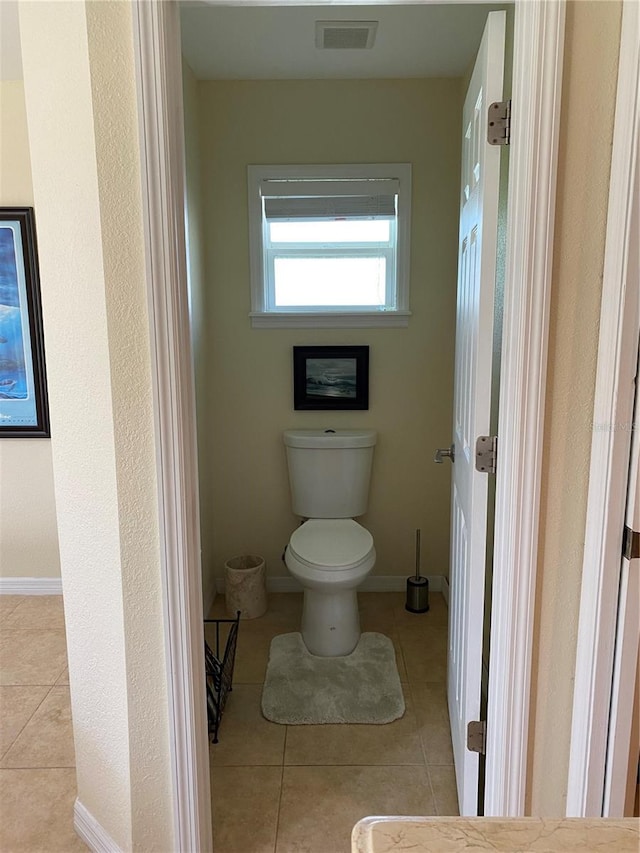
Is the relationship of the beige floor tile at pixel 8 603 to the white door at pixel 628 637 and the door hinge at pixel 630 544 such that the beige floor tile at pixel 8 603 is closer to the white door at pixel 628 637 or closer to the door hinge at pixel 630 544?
the white door at pixel 628 637

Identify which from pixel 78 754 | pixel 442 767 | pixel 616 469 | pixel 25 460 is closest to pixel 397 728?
pixel 442 767

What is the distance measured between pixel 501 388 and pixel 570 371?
0.15 m

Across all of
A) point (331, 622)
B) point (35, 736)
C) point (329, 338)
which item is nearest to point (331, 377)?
point (329, 338)

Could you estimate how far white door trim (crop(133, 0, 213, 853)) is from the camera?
1.25 metres

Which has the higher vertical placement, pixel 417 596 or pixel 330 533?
pixel 330 533

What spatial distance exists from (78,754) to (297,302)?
205 centimetres

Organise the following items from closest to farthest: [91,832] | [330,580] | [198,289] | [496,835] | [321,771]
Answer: [496,835] → [91,832] → [321,771] → [330,580] → [198,289]

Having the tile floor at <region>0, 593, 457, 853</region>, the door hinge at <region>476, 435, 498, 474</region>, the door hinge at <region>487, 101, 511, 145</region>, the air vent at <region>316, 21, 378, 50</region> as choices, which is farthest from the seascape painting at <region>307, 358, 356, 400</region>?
the door hinge at <region>487, 101, 511, 145</region>

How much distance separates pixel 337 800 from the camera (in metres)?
1.89

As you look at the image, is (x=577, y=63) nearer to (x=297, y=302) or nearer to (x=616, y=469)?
(x=616, y=469)

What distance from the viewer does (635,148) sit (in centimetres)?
119

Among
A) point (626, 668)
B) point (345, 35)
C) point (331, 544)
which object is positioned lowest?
point (331, 544)

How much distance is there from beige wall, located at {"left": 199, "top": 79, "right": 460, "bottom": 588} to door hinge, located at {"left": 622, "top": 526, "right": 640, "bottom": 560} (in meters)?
1.74

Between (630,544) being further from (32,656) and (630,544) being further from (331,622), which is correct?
(32,656)
